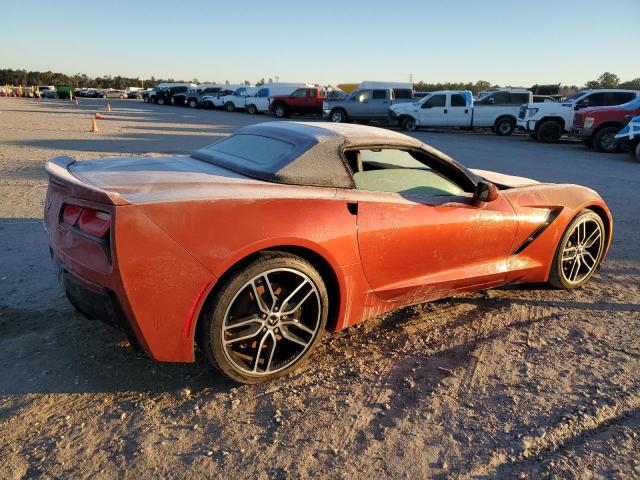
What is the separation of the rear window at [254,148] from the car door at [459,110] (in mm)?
18872

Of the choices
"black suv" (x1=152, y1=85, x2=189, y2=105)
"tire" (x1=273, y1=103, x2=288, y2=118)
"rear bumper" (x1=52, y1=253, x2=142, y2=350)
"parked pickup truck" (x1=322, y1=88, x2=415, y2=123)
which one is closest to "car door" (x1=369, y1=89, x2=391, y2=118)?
"parked pickup truck" (x1=322, y1=88, x2=415, y2=123)

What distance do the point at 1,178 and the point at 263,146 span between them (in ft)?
20.4

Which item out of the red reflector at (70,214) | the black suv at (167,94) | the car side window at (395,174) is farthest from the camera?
the black suv at (167,94)

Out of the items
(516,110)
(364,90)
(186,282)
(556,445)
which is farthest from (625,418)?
(364,90)

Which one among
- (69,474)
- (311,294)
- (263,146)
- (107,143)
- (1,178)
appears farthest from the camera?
(107,143)

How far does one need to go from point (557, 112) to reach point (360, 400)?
59.4ft

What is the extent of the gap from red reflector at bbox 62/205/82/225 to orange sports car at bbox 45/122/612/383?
0.01m

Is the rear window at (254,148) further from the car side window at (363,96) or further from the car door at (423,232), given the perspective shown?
the car side window at (363,96)

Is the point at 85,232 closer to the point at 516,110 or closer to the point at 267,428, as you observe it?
the point at 267,428

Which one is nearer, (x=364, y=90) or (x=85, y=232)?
(x=85, y=232)

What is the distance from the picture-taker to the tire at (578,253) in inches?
158

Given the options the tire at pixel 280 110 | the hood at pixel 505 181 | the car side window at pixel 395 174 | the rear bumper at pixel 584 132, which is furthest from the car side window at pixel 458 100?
the car side window at pixel 395 174

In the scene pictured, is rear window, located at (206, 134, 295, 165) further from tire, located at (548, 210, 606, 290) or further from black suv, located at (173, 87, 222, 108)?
black suv, located at (173, 87, 222, 108)

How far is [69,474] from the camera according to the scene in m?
1.99
